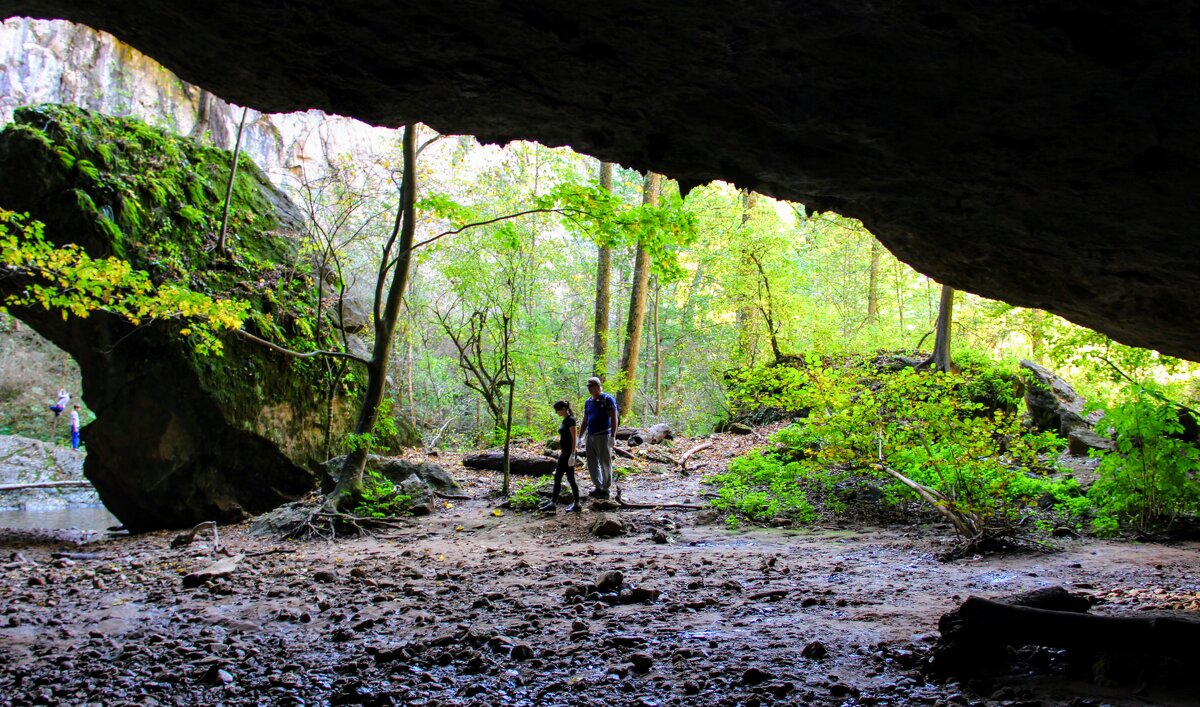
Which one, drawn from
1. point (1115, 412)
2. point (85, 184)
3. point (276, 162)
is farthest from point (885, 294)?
point (276, 162)

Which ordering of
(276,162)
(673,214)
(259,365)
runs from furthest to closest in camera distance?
(276,162), (259,365), (673,214)

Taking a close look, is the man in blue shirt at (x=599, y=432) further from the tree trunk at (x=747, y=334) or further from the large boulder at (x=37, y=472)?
the large boulder at (x=37, y=472)

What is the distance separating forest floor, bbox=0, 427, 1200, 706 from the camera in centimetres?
338

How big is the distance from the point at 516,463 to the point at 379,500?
11.2 ft

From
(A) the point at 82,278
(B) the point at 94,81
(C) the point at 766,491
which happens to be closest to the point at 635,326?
(C) the point at 766,491

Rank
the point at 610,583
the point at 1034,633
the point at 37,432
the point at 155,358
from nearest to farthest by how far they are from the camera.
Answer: the point at 1034,633, the point at 610,583, the point at 155,358, the point at 37,432

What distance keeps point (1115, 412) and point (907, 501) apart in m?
2.82

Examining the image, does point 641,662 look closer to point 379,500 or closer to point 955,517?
point 955,517

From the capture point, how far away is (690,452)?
14.3 metres

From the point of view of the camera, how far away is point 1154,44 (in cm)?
205

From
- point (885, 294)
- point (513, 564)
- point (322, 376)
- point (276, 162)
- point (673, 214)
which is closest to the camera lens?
point (513, 564)

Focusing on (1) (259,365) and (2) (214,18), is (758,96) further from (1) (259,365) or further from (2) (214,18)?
(1) (259,365)

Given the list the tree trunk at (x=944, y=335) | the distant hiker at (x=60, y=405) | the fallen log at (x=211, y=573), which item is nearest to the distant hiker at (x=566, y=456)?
the fallen log at (x=211, y=573)

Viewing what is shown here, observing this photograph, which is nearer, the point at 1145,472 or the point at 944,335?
the point at 1145,472
